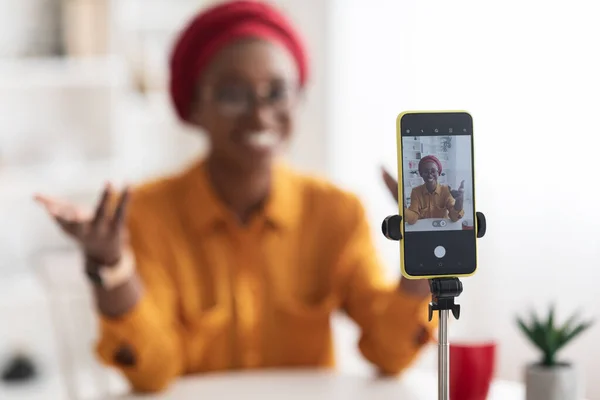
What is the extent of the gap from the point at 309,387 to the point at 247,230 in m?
0.40

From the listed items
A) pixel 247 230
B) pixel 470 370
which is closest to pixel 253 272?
pixel 247 230

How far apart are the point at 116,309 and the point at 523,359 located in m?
1.14

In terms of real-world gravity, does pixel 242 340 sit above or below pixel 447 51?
below

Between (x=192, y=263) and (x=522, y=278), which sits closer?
(x=192, y=263)

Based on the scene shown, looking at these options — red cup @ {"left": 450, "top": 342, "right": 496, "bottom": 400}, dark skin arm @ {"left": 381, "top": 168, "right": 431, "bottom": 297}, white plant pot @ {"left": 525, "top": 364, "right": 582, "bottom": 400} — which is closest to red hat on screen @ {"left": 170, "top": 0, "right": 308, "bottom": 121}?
dark skin arm @ {"left": 381, "top": 168, "right": 431, "bottom": 297}

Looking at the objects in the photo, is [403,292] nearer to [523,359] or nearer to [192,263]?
[192,263]

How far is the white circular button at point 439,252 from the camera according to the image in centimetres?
91

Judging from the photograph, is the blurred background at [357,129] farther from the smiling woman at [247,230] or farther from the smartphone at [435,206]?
the smartphone at [435,206]

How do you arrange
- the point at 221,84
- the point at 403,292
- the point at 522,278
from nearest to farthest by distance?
1. the point at 403,292
2. the point at 221,84
3. the point at 522,278

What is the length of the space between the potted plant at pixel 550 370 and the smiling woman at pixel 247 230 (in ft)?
1.59

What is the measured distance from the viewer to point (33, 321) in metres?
3.05

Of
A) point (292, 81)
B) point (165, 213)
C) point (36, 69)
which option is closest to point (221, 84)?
point (292, 81)

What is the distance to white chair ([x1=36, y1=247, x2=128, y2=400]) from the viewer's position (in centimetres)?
208

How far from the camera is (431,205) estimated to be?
3.00ft
